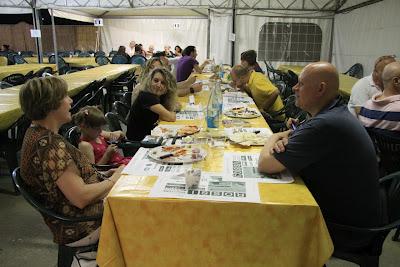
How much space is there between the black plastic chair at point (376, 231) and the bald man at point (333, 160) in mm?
39

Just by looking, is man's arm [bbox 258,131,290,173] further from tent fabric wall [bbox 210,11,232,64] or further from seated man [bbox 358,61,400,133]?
tent fabric wall [bbox 210,11,232,64]

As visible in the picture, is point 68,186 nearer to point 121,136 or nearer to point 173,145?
point 173,145

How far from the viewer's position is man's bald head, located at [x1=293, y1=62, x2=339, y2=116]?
4.85 ft

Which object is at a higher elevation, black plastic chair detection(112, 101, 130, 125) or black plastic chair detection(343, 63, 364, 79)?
black plastic chair detection(343, 63, 364, 79)

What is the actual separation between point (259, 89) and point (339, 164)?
2.59m

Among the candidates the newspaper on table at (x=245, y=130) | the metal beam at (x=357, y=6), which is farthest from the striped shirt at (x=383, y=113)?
the metal beam at (x=357, y=6)

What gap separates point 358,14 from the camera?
767 cm

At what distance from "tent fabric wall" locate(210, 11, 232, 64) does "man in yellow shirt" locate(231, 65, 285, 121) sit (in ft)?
18.2

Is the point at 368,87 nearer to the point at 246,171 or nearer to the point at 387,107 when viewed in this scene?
the point at 387,107

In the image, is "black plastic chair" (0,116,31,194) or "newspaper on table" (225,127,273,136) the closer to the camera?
"newspaper on table" (225,127,273,136)

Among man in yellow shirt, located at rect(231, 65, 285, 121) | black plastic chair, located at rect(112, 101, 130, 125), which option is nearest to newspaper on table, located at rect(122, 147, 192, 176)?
black plastic chair, located at rect(112, 101, 130, 125)

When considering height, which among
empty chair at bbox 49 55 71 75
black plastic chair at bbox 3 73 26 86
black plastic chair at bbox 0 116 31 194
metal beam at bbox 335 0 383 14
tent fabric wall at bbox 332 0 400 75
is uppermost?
metal beam at bbox 335 0 383 14

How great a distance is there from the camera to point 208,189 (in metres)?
1.30

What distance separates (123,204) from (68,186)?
0.96ft
